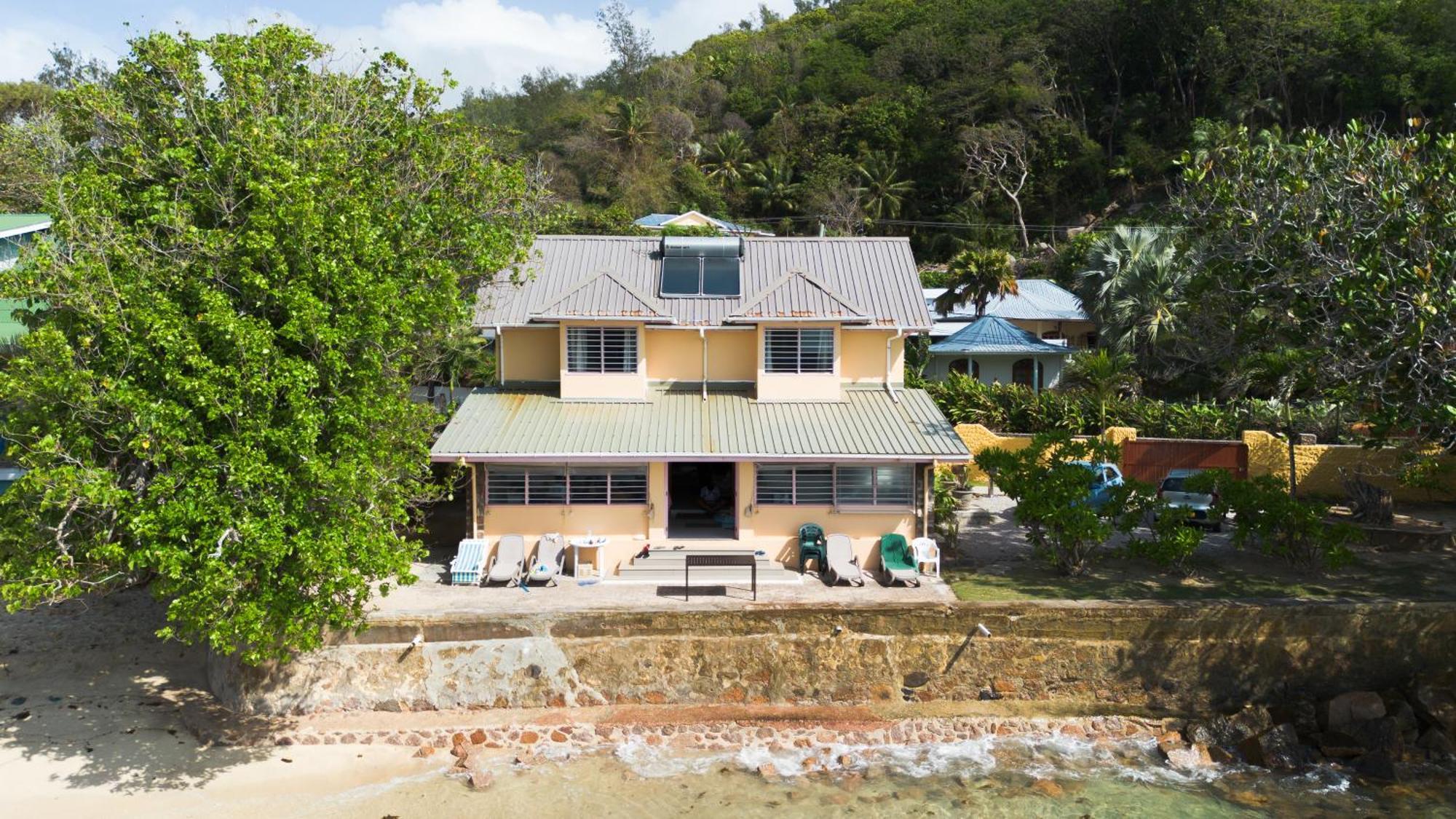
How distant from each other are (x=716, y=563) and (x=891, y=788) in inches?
198

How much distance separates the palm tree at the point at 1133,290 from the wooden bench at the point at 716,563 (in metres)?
20.8

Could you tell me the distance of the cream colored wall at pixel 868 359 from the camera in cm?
2064

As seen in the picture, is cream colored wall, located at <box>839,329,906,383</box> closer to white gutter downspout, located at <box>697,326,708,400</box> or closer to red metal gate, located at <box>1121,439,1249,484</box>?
white gutter downspout, located at <box>697,326,708,400</box>

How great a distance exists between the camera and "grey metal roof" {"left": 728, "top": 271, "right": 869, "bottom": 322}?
64.0ft

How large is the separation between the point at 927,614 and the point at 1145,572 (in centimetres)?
530

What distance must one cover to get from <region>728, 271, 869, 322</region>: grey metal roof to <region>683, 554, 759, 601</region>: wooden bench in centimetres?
520

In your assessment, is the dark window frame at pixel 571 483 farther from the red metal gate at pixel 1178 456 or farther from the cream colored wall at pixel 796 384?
the red metal gate at pixel 1178 456

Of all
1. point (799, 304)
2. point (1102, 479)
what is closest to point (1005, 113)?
point (1102, 479)

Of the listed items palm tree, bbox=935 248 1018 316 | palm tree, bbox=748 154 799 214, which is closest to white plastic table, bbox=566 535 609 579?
palm tree, bbox=935 248 1018 316

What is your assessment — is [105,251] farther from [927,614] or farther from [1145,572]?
[1145,572]

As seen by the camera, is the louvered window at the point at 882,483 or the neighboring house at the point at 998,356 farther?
the neighboring house at the point at 998,356

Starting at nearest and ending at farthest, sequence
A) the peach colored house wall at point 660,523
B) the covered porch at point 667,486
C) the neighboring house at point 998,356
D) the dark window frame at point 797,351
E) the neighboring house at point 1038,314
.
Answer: the covered porch at point 667,486, the peach colored house wall at point 660,523, the dark window frame at point 797,351, the neighboring house at point 998,356, the neighboring house at point 1038,314

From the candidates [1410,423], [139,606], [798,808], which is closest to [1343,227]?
[1410,423]

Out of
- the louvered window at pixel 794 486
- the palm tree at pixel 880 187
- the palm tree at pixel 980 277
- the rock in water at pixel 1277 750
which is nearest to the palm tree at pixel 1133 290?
the palm tree at pixel 980 277
